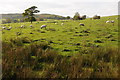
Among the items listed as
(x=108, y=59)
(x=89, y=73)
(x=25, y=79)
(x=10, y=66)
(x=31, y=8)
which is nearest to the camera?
(x=25, y=79)

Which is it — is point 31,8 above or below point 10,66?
above

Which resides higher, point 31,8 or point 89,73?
point 31,8

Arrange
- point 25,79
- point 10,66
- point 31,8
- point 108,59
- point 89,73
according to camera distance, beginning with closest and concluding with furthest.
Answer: point 25,79
point 89,73
point 10,66
point 108,59
point 31,8

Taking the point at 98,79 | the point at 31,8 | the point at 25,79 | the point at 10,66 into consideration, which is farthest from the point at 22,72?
the point at 31,8

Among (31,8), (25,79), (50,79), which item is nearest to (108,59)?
A: (50,79)

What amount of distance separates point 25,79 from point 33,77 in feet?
0.77

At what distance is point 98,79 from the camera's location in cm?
439

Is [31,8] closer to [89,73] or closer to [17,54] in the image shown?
[17,54]

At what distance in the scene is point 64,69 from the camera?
4.81 meters

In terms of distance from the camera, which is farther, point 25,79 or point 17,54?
point 17,54

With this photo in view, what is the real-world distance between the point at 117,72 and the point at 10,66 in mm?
3364

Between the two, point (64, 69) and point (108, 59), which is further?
point (108, 59)

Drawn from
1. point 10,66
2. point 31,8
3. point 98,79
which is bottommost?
point 98,79

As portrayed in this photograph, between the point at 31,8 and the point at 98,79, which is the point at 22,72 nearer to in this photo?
the point at 98,79
